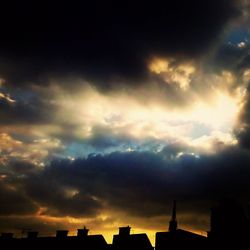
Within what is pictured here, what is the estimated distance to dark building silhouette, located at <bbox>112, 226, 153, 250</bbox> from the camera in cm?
5144

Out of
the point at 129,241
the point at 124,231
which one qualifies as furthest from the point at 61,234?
→ the point at 129,241

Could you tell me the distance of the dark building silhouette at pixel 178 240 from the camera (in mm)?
46281

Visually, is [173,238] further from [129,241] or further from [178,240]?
[129,241]

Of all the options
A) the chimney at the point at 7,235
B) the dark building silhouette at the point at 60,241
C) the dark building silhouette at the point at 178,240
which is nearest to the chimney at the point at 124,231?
the dark building silhouette at the point at 60,241

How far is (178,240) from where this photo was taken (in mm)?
47156

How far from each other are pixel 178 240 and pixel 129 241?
7727mm

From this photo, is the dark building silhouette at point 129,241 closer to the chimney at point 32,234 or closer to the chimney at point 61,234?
the chimney at point 61,234

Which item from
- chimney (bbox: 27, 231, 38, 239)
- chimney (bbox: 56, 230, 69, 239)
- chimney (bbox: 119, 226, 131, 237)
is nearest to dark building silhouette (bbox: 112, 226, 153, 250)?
chimney (bbox: 119, 226, 131, 237)

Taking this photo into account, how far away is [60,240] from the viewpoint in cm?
5809

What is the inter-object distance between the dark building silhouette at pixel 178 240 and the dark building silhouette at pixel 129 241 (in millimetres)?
3118

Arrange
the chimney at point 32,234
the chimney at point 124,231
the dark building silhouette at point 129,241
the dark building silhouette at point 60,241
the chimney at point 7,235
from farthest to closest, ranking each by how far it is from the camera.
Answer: the chimney at point 7,235
the chimney at point 32,234
the dark building silhouette at point 60,241
the chimney at point 124,231
the dark building silhouette at point 129,241

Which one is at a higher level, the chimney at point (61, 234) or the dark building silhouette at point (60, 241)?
the chimney at point (61, 234)

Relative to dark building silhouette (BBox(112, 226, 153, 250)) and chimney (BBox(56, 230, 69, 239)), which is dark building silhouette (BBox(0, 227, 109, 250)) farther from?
dark building silhouette (BBox(112, 226, 153, 250))

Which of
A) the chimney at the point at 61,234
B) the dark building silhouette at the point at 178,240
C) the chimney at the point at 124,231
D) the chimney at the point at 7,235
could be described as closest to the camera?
the dark building silhouette at the point at 178,240
